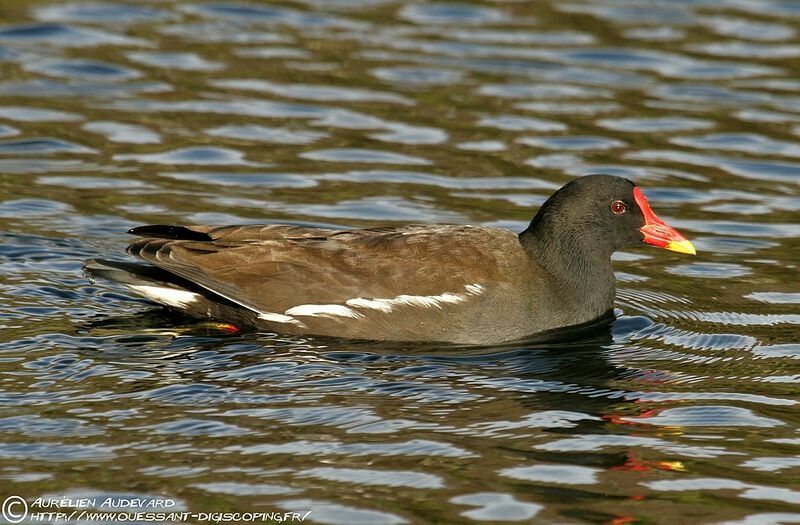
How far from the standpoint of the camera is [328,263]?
8.56 metres

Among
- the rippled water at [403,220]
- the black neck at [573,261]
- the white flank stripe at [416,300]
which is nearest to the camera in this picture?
the rippled water at [403,220]

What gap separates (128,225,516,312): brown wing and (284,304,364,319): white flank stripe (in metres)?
0.03

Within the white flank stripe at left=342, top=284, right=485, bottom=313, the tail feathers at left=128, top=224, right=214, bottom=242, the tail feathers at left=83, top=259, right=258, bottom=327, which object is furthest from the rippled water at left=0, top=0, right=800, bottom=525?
the tail feathers at left=128, top=224, right=214, bottom=242

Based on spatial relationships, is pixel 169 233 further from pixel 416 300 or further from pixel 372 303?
pixel 416 300

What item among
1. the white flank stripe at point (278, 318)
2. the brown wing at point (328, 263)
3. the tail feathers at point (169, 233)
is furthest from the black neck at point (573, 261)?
the tail feathers at point (169, 233)

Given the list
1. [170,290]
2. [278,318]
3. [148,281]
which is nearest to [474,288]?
[278,318]

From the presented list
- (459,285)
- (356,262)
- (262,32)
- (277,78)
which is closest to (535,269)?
(459,285)

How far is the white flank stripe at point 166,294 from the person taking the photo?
8.70 m

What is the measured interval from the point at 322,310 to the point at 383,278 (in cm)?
41

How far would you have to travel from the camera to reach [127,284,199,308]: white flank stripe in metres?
8.70

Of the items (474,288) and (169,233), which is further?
(169,233)

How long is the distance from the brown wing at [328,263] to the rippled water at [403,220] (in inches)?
13.4

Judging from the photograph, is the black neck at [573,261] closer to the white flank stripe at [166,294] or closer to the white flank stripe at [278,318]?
the white flank stripe at [278,318]

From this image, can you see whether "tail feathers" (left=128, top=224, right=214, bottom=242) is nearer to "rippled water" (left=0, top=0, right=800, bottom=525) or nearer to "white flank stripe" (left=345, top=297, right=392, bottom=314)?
"rippled water" (left=0, top=0, right=800, bottom=525)
